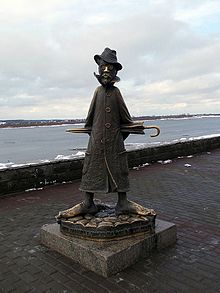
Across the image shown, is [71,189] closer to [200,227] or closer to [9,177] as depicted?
[9,177]

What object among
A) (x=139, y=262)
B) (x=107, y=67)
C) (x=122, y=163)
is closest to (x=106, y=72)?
(x=107, y=67)

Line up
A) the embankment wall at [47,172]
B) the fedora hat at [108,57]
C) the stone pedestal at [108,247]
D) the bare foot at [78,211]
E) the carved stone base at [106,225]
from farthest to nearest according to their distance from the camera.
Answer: the embankment wall at [47,172]
the bare foot at [78,211]
the fedora hat at [108,57]
the carved stone base at [106,225]
the stone pedestal at [108,247]

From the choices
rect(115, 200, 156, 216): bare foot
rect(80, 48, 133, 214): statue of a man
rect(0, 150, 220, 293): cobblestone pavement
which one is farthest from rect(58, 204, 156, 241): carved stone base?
rect(0, 150, 220, 293): cobblestone pavement

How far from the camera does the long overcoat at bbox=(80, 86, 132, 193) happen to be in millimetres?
4309

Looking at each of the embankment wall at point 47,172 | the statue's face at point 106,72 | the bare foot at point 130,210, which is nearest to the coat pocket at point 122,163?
the bare foot at point 130,210

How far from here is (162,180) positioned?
29.2 ft

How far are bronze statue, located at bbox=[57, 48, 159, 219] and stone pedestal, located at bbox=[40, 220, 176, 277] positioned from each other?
33 centimetres

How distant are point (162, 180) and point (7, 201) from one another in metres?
4.09

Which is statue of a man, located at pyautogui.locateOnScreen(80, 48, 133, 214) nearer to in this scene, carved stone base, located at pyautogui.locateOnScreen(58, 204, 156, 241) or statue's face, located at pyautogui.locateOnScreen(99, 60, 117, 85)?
statue's face, located at pyautogui.locateOnScreen(99, 60, 117, 85)

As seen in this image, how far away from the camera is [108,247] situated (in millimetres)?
3951

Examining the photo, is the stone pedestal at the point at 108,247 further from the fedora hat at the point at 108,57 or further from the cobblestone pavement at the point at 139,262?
the fedora hat at the point at 108,57

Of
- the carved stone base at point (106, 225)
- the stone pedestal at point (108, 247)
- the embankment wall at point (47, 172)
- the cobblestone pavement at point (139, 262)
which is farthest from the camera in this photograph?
the embankment wall at point (47, 172)

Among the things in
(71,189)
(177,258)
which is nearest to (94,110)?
(177,258)

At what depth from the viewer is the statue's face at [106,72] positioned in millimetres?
4238
